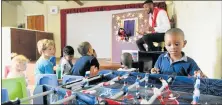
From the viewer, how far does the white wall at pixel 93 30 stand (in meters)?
6.12

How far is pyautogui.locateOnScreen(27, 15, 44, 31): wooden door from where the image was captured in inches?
267

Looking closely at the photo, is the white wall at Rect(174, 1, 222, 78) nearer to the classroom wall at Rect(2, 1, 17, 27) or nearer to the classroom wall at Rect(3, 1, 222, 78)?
the classroom wall at Rect(3, 1, 222, 78)

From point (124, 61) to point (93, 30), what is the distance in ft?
13.2

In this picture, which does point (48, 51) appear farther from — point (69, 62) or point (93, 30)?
point (93, 30)

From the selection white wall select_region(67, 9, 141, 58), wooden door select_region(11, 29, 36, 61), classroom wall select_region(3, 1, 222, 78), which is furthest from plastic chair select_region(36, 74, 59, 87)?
white wall select_region(67, 9, 141, 58)

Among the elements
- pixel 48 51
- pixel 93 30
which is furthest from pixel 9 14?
pixel 48 51

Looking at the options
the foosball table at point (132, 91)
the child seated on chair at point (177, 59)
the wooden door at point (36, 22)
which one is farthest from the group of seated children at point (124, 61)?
the wooden door at point (36, 22)

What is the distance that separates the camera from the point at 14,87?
1.57 m

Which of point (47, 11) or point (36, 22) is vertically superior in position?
point (47, 11)

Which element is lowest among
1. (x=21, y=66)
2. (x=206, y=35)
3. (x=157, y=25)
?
(x=21, y=66)

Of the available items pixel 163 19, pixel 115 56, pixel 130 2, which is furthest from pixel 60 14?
pixel 163 19

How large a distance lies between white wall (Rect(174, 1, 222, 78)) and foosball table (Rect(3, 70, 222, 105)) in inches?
35.8

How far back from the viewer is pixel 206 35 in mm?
2262

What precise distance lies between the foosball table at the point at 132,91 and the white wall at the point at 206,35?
0.91 metres
